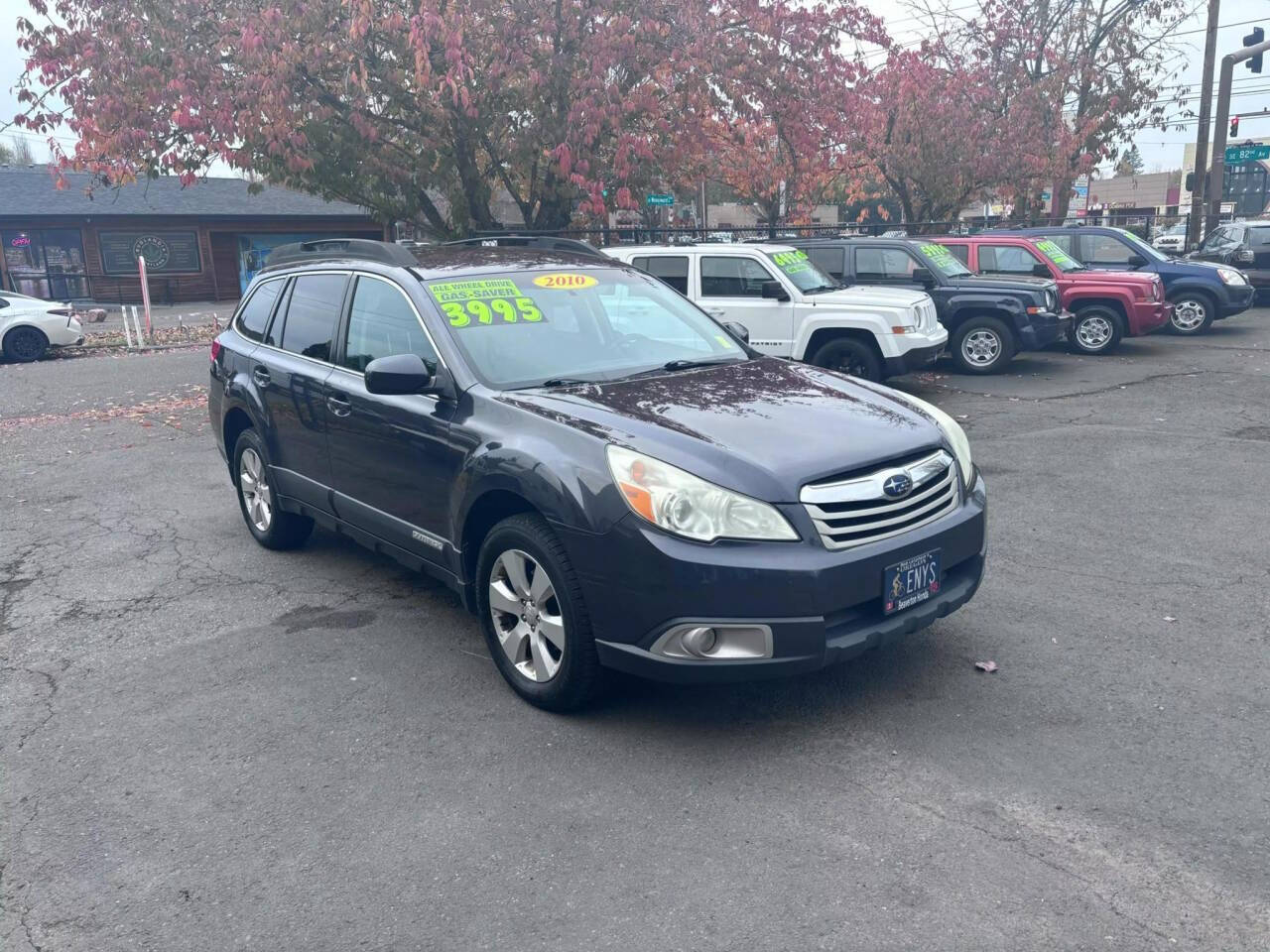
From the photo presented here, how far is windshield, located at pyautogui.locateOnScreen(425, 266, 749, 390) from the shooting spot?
4852 mm

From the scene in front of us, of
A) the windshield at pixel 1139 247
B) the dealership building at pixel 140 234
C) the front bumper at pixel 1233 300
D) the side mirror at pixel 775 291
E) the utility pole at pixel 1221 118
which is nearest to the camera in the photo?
the side mirror at pixel 775 291

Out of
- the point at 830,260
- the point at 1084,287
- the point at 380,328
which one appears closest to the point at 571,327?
the point at 380,328

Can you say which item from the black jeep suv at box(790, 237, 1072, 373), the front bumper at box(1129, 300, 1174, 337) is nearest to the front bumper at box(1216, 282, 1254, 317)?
the front bumper at box(1129, 300, 1174, 337)

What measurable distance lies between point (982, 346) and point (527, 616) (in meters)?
10.7

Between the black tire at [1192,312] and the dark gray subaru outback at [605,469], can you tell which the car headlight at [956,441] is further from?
the black tire at [1192,312]

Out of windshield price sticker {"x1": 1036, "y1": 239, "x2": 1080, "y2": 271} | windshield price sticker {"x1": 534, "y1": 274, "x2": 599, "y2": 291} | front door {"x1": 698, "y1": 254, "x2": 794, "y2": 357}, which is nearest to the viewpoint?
windshield price sticker {"x1": 534, "y1": 274, "x2": 599, "y2": 291}

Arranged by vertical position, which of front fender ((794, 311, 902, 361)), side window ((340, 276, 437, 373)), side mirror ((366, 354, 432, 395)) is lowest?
front fender ((794, 311, 902, 361))

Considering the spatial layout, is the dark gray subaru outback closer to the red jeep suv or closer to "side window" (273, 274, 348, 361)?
"side window" (273, 274, 348, 361)

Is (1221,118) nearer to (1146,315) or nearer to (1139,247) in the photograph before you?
(1139,247)

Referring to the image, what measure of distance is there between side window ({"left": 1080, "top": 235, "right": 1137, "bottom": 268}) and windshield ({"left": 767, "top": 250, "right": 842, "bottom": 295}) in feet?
19.0

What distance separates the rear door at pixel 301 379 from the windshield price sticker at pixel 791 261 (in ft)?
22.2

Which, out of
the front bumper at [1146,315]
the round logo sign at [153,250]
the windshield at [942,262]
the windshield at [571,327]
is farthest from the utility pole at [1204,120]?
the round logo sign at [153,250]

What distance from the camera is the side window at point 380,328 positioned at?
16.5 feet

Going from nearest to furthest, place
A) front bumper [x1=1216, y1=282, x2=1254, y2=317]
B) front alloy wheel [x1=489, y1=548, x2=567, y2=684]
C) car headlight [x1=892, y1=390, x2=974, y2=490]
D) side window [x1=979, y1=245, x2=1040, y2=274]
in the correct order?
1. front alloy wheel [x1=489, y1=548, x2=567, y2=684]
2. car headlight [x1=892, y1=390, x2=974, y2=490]
3. side window [x1=979, y1=245, x2=1040, y2=274]
4. front bumper [x1=1216, y1=282, x2=1254, y2=317]
